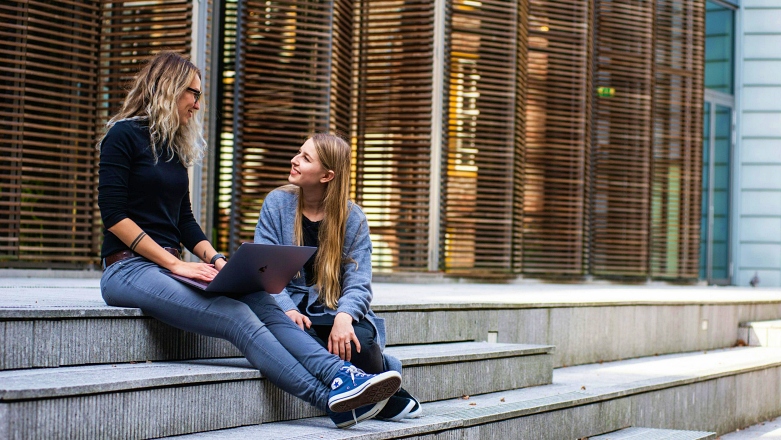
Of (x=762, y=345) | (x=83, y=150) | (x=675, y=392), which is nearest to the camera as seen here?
(x=675, y=392)

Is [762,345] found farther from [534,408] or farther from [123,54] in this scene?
[123,54]

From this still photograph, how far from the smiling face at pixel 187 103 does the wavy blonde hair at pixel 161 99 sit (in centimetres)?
2

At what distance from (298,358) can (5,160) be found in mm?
4834

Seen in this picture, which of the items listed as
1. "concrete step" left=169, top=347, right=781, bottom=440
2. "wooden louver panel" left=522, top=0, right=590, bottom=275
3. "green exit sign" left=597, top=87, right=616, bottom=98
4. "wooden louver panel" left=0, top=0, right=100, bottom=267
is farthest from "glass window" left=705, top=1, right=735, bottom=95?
"wooden louver panel" left=0, top=0, right=100, bottom=267

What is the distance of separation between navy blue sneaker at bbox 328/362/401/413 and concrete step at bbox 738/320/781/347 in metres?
6.59

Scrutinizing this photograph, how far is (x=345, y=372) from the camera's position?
341cm

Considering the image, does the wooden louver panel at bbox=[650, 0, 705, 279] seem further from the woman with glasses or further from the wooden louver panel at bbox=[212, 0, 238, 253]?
the woman with glasses

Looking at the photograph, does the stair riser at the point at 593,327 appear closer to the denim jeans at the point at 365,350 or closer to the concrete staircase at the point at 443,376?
the concrete staircase at the point at 443,376

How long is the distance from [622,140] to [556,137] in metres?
1.47

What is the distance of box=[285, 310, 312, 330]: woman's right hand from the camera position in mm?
3762

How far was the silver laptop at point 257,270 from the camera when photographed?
3.38 m

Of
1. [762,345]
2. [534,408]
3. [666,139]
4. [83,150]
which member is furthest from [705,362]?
[666,139]

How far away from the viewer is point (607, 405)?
5.15 meters

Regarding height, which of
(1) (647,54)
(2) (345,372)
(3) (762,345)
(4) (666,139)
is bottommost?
(3) (762,345)
